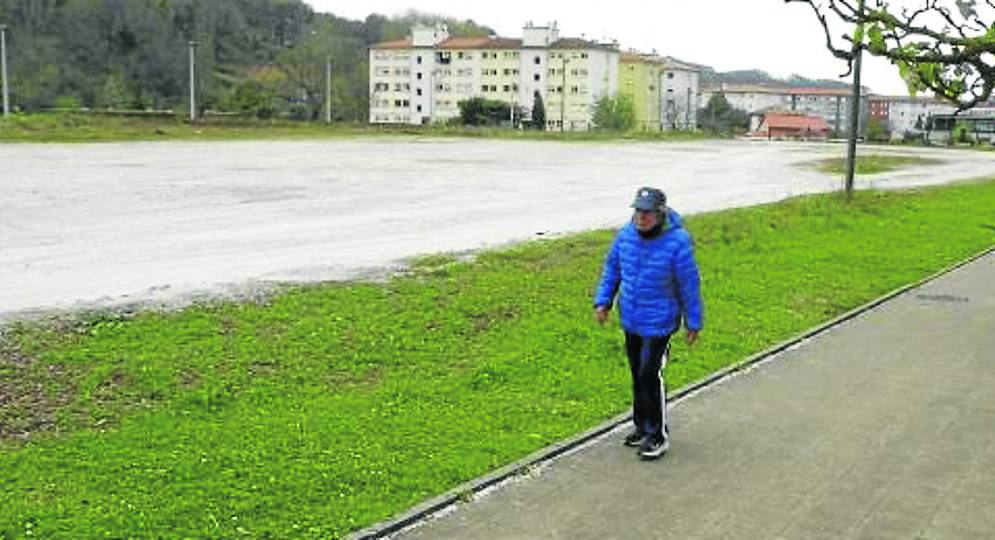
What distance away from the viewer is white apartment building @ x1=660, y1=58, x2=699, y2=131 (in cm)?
12588

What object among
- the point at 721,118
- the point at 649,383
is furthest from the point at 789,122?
the point at 649,383

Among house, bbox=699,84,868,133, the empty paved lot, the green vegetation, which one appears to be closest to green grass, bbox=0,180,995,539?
the empty paved lot

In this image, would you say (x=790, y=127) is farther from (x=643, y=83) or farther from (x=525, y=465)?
(x=525, y=465)

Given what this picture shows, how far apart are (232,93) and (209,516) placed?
8628 cm

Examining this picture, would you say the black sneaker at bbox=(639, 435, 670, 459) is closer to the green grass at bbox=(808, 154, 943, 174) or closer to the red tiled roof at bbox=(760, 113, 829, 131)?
the green grass at bbox=(808, 154, 943, 174)

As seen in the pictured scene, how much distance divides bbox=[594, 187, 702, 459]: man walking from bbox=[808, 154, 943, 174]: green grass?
3289cm

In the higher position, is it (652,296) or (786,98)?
(786,98)

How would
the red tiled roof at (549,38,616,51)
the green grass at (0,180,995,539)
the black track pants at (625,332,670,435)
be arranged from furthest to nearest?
the red tiled roof at (549,38,616,51) < the black track pants at (625,332,670,435) < the green grass at (0,180,995,539)

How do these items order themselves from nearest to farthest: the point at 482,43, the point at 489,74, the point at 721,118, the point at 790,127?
the point at 790,127
the point at 482,43
the point at 489,74
the point at 721,118

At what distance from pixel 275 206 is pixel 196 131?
4001 centimetres

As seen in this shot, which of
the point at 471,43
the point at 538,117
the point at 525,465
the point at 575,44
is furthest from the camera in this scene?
the point at 471,43

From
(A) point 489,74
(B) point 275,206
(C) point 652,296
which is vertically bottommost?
(B) point 275,206

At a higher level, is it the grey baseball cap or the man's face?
the grey baseball cap

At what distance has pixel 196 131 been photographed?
57000 mm
